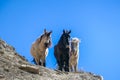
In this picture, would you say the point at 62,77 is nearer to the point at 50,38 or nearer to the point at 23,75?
the point at 23,75

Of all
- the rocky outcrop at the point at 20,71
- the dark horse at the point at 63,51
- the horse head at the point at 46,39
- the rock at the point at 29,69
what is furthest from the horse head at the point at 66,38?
the rock at the point at 29,69

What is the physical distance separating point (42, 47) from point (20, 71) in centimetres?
615

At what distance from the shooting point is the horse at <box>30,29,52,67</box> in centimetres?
1917

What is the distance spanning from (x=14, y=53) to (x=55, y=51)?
385 centimetres

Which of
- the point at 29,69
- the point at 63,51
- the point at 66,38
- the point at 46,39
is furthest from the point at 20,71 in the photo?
the point at 66,38

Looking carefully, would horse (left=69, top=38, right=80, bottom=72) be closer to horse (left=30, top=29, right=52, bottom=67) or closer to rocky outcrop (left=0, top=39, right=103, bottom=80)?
horse (left=30, top=29, right=52, bottom=67)

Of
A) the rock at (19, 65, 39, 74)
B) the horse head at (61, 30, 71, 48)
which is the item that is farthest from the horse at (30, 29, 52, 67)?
the rock at (19, 65, 39, 74)

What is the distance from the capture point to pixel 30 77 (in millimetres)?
13008

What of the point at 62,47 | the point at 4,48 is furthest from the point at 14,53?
the point at 62,47

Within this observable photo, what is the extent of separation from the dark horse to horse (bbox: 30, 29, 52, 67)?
1.76 ft

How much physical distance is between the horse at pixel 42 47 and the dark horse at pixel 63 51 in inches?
21.1

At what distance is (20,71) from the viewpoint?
1322 centimetres

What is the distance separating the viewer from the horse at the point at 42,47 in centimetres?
1917

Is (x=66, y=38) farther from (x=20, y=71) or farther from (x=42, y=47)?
(x=20, y=71)
